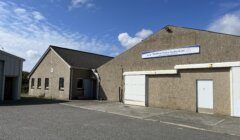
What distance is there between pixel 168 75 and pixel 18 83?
14.7 metres

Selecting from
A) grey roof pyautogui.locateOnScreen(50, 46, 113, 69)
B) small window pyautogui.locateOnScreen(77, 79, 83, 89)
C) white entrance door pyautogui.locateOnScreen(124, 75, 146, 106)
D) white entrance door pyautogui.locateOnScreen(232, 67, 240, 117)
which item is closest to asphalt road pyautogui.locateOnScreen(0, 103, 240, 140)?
white entrance door pyautogui.locateOnScreen(232, 67, 240, 117)

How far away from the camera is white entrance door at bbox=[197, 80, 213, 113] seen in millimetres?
15906

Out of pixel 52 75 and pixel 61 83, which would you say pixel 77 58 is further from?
pixel 61 83

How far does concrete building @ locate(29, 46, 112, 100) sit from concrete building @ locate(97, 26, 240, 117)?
17.5 feet

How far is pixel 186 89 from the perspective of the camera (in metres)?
17.2

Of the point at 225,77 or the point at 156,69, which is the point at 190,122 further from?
the point at 156,69

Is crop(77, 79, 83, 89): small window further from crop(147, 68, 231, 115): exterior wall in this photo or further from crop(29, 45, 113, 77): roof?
crop(147, 68, 231, 115): exterior wall

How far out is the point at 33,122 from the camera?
11.5 meters

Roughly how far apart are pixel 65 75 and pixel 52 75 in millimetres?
3031

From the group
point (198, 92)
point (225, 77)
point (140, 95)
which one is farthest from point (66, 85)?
point (225, 77)

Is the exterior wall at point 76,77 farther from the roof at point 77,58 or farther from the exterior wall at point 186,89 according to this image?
the exterior wall at point 186,89

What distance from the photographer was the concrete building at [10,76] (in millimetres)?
22719

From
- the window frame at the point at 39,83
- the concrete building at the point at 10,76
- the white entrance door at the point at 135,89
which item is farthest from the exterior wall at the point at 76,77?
the window frame at the point at 39,83

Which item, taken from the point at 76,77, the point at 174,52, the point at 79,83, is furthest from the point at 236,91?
the point at 79,83
